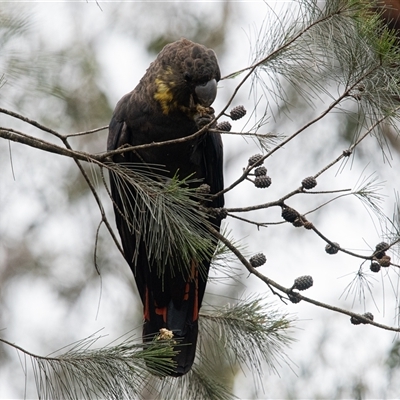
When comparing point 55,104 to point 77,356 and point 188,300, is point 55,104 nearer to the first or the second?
point 188,300

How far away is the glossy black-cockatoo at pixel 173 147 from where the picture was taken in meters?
2.94

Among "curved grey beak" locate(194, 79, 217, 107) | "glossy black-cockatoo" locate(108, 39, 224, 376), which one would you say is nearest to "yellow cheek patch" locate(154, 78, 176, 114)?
"glossy black-cockatoo" locate(108, 39, 224, 376)

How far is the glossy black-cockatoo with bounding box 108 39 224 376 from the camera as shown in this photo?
116 inches

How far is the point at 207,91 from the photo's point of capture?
2.86 m

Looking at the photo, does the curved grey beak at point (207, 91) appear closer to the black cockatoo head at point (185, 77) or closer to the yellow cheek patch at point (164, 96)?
the black cockatoo head at point (185, 77)

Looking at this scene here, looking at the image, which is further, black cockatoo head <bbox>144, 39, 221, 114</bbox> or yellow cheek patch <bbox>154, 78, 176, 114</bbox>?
yellow cheek patch <bbox>154, 78, 176, 114</bbox>

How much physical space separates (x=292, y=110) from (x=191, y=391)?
454cm

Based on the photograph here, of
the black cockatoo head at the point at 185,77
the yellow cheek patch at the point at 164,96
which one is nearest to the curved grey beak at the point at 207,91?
the black cockatoo head at the point at 185,77

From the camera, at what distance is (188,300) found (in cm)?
336

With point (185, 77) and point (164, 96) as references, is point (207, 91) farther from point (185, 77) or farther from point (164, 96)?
point (164, 96)

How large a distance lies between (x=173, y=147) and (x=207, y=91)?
356mm

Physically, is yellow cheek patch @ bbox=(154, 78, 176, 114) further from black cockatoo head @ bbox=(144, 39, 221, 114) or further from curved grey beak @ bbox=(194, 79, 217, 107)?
curved grey beak @ bbox=(194, 79, 217, 107)

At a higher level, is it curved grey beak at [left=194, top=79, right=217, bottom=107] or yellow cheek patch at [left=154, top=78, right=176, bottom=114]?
yellow cheek patch at [left=154, top=78, right=176, bottom=114]

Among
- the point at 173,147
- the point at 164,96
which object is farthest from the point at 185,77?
the point at 173,147
